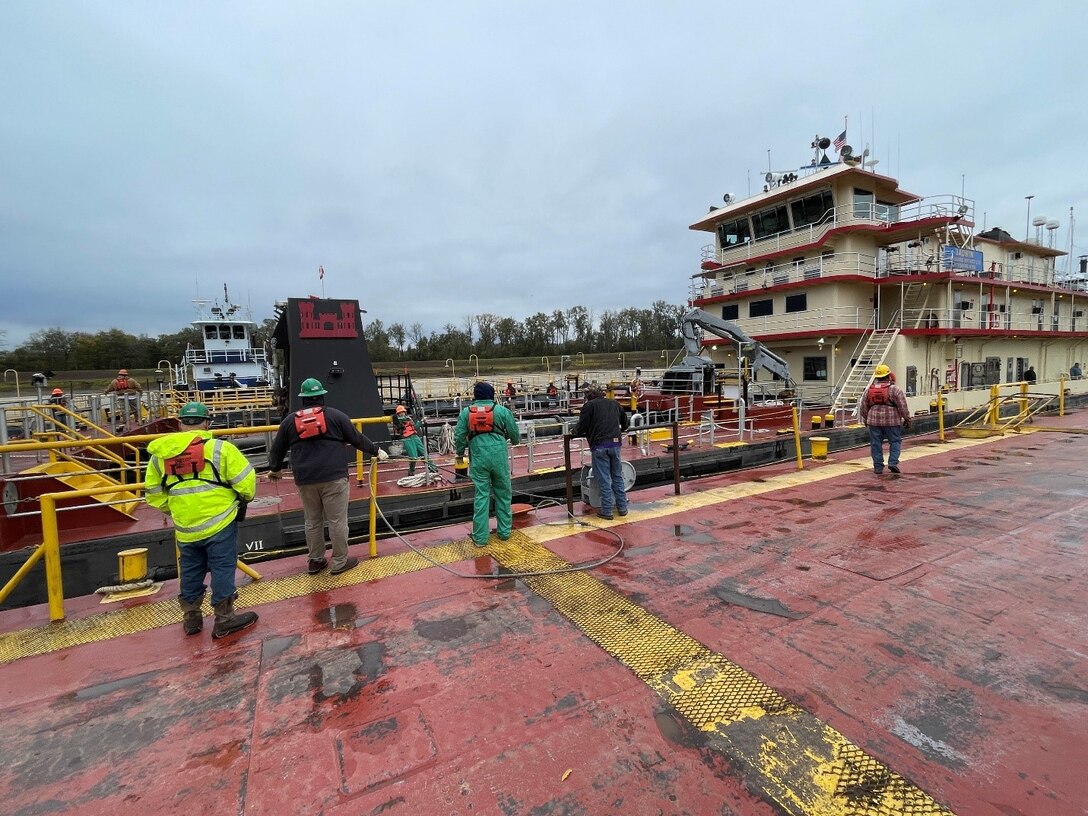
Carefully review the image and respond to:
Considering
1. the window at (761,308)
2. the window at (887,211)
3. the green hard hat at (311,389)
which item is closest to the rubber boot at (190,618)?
the green hard hat at (311,389)

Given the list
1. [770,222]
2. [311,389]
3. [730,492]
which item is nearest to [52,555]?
[311,389]

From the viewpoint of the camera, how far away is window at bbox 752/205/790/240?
1900cm

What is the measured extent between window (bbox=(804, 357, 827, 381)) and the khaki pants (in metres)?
17.8

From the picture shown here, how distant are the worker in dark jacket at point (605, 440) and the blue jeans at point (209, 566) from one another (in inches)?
133

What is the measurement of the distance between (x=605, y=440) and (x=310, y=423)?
3075mm

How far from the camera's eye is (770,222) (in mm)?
19484

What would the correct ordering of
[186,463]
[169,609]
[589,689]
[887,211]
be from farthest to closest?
1. [887,211]
2. [169,609]
3. [186,463]
4. [589,689]

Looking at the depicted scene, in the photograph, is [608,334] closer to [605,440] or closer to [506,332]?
[506,332]

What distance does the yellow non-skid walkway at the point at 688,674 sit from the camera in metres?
2.05

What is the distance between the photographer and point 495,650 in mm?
3123

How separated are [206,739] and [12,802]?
70 centimetres

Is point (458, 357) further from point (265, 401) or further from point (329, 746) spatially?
point (329, 746)

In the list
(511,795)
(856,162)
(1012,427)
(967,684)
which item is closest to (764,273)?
(856,162)

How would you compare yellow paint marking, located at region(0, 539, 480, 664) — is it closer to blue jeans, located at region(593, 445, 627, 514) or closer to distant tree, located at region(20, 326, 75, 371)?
blue jeans, located at region(593, 445, 627, 514)
